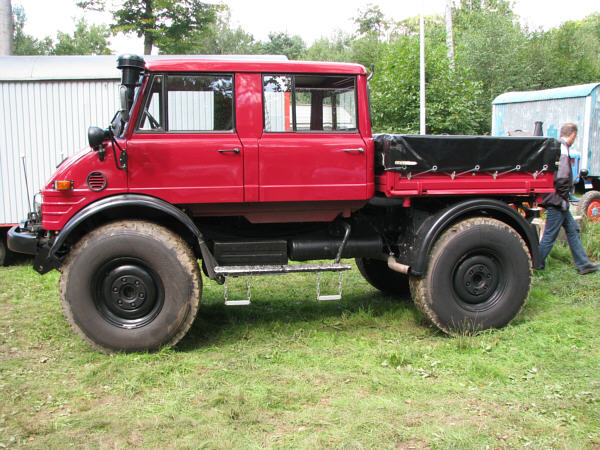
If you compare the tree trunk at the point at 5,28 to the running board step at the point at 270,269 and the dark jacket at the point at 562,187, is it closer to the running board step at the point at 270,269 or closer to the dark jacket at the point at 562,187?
the running board step at the point at 270,269

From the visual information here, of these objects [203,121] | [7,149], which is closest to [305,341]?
[203,121]

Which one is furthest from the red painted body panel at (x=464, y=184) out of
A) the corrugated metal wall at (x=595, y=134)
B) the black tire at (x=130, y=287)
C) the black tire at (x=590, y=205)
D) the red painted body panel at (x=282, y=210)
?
the corrugated metal wall at (x=595, y=134)

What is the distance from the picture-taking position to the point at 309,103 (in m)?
5.39

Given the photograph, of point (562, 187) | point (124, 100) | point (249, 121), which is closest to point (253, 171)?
point (249, 121)

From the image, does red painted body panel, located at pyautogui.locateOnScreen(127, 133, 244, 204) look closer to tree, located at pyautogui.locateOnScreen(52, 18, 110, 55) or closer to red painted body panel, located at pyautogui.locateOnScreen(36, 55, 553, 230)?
red painted body panel, located at pyautogui.locateOnScreen(36, 55, 553, 230)

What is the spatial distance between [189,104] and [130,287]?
5.76 ft

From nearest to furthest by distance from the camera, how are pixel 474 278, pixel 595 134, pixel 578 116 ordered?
pixel 474 278
pixel 595 134
pixel 578 116

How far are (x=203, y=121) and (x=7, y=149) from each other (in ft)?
20.2

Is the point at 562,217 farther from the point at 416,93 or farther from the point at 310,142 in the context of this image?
the point at 416,93

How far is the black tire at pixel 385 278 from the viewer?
7051 millimetres

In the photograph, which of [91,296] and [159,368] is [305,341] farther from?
[91,296]

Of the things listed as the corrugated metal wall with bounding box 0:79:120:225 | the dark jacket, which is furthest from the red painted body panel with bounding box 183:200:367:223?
the corrugated metal wall with bounding box 0:79:120:225

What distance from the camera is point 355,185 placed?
5430 millimetres

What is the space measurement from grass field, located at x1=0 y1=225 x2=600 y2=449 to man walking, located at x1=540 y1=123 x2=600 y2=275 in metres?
0.83
